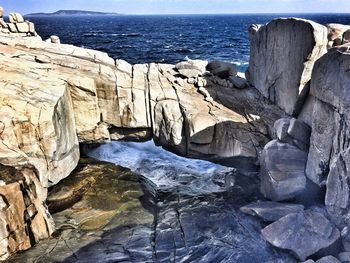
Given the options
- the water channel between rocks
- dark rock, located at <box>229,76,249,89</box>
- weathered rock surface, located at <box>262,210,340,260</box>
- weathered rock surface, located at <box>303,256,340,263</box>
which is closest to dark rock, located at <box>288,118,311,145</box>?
the water channel between rocks

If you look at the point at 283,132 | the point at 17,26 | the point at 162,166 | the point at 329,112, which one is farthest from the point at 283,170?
the point at 17,26

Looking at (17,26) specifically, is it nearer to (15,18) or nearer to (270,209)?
(15,18)

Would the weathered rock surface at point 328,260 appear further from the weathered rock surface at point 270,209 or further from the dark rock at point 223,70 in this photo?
the dark rock at point 223,70

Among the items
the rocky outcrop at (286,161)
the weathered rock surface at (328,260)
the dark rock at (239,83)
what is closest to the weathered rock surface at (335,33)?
the rocky outcrop at (286,161)

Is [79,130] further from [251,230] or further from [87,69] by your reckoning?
[251,230]

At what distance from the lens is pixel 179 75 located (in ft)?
60.0

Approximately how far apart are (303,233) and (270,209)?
1.77 meters

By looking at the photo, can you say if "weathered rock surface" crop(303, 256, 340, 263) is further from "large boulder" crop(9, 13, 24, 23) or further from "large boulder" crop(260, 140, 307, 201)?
"large boulder" crop(9, 13, 24, 23)

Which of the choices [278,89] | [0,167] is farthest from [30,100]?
[278,89]

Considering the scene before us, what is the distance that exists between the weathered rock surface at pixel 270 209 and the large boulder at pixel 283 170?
547 mm

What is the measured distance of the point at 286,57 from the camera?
14.7 m

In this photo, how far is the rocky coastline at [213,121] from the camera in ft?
35.3

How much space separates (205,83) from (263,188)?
6.24 m

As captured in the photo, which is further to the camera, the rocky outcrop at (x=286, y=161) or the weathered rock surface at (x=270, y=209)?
the rocky outcrop at (x=286, y=161)
